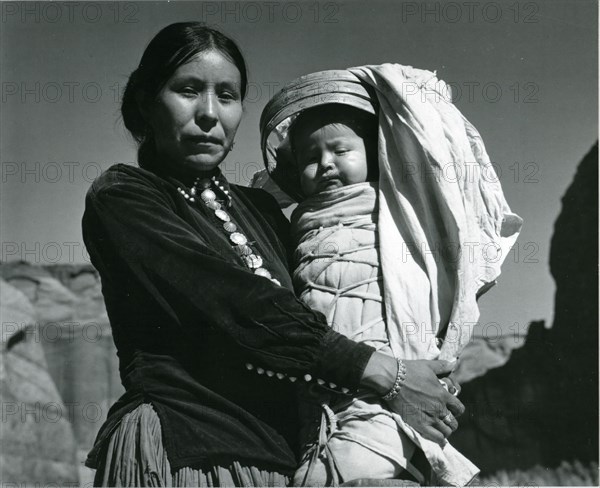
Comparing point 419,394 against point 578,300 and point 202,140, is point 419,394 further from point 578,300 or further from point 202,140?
point 578,300

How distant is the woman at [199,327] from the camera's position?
2357mm

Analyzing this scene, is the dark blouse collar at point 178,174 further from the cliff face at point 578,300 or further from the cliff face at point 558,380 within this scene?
the cliff face at point 578,300

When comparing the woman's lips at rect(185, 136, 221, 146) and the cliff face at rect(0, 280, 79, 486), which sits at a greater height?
the woman's lips at rect(185, 136, 221, 146)

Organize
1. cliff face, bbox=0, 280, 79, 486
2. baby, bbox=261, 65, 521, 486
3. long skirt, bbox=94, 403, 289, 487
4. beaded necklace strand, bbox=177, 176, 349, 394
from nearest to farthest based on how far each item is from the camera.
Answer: long skirt, bbox=94, 403, 289, 487 → baby, bbox=261, 65, 521, 486 → beaded necklace strand, bbox=177, 176, 349, 394 → cliff face, bbox=0, 280, 79, 486

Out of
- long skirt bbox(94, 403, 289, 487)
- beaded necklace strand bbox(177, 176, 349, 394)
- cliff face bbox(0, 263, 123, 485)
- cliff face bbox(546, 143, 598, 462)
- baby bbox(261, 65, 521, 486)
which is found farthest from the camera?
cliff face bbox(546, 143, 598, 462)

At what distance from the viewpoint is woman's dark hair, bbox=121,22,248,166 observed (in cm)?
260

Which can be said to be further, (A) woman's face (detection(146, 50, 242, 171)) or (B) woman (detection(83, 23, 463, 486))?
(A) woman's face (detection(146, 50, 242, 171))

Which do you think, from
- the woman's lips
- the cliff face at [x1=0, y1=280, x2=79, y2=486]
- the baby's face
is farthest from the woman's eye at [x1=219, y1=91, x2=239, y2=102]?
the cliff face at [x1=0, y1=280, x2=79, y2=486]

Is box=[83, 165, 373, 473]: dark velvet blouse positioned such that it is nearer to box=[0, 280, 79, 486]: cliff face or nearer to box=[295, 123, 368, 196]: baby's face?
box=[295, 123, 368, 196]: baby's face

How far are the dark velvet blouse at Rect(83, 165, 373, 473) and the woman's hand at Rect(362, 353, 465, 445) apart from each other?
1.9 inches

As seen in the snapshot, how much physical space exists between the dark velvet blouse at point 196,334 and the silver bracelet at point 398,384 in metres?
0.08

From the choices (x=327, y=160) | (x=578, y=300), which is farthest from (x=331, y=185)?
(x=578, y=300)

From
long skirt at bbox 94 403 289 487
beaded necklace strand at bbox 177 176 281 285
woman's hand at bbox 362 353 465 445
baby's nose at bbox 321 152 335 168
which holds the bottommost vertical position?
long skirt at bbox 94 403 289 487

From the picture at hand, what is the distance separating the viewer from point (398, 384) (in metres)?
2.37
